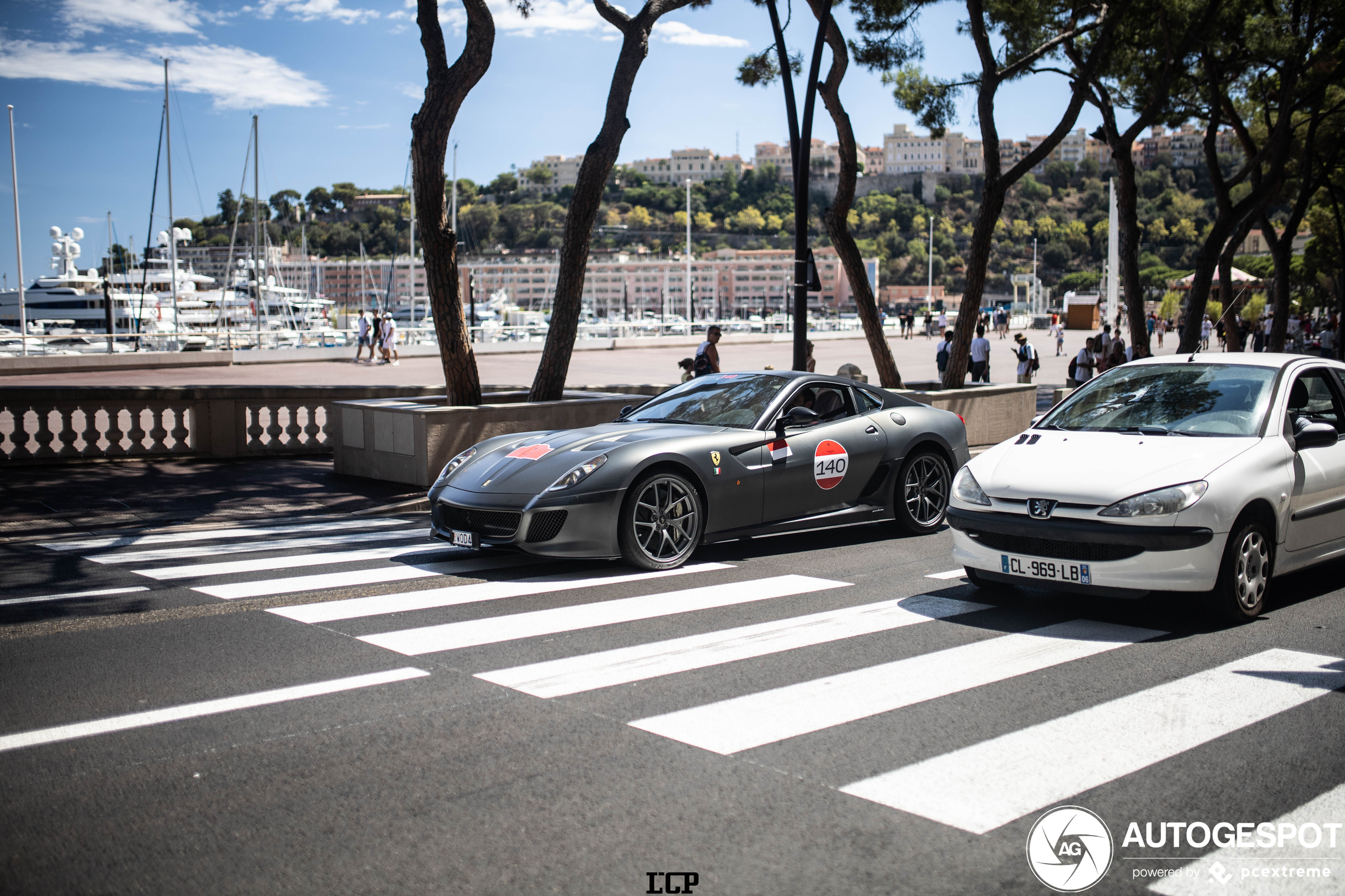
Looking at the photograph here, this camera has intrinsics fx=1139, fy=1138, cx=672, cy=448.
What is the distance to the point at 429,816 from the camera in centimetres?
369

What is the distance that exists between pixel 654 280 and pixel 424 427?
172 meters

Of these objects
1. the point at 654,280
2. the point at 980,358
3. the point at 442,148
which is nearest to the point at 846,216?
the point at 442,148

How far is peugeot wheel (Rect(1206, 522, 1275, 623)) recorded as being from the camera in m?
6.20

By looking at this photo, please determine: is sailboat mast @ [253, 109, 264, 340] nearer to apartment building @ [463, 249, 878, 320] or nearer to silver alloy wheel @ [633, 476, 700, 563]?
silver alloy wheel @ [633, 476, 700, 563]

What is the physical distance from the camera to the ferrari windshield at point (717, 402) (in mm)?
8727

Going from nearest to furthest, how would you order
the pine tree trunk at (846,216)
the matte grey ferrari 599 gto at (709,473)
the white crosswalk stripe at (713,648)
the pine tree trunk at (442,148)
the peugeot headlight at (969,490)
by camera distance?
the white crosswalk stripe at (713,648), the peugeot headlight at (969,490), the matte grey ferrari 599 gto at (709,473), the pine tree trunk at (442,148), the pine tree trunk at (846,216)

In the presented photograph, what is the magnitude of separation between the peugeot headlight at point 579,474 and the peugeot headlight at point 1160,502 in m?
3.22

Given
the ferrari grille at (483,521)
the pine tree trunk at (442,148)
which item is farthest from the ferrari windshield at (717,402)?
the pine tree trunk at (442,148)

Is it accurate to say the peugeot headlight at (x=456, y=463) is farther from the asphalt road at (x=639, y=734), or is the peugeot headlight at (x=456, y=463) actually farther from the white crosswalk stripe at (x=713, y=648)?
the white crosswalk stripe at (x=713, y=648)

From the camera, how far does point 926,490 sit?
9625 mm

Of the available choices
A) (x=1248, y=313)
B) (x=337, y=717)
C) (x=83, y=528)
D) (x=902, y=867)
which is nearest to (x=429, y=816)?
(x=337, y=717)

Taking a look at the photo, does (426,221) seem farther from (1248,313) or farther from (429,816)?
(1248,313)

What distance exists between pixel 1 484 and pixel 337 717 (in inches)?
369

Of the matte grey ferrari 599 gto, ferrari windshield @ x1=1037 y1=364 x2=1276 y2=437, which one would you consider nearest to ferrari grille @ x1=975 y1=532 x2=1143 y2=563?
ferrari windshield @ x1=1037 y1=364 x2=1276 y2=437
